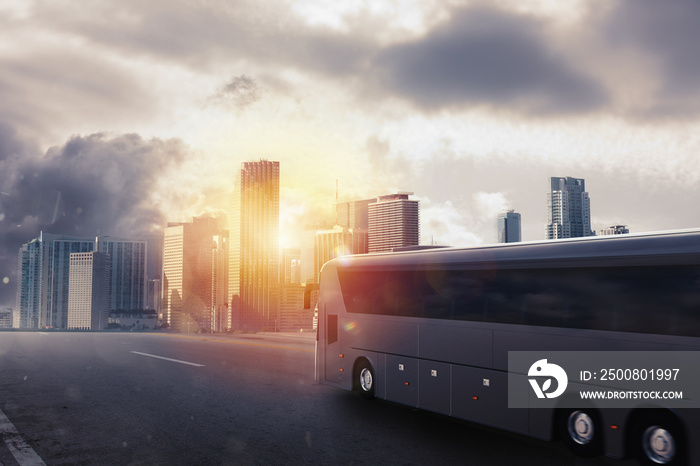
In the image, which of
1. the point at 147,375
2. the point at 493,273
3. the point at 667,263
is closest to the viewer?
the point at 667,263

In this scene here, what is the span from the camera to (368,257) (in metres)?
12.5

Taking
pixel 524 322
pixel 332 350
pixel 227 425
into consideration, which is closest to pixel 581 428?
pixel 524 322

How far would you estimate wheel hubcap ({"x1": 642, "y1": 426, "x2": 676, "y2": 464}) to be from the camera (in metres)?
6.68

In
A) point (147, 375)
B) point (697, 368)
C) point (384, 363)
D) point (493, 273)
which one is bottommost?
point (147, 375)

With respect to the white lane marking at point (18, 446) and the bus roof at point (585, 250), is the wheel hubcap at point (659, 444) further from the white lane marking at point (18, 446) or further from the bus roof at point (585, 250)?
the white lane marking at point (18, 446)

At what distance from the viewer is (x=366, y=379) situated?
1207cm

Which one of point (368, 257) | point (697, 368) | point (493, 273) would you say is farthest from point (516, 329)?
point (368, 257)

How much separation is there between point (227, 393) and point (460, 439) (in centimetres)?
578

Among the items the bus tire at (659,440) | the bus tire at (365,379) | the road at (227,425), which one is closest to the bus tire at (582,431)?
the road at (227,425)

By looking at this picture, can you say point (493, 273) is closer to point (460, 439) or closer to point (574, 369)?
point (574, 369)

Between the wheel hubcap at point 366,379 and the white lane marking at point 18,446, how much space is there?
6245mm

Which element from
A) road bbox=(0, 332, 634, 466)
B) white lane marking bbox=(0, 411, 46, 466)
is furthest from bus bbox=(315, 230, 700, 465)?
white lane marking bbox=(0, 411, 46, 466)

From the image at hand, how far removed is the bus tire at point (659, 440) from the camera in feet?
21.7

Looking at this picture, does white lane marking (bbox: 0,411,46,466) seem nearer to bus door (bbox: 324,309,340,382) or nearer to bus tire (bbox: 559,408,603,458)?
bus door (bbox: 324,309,340,382)
